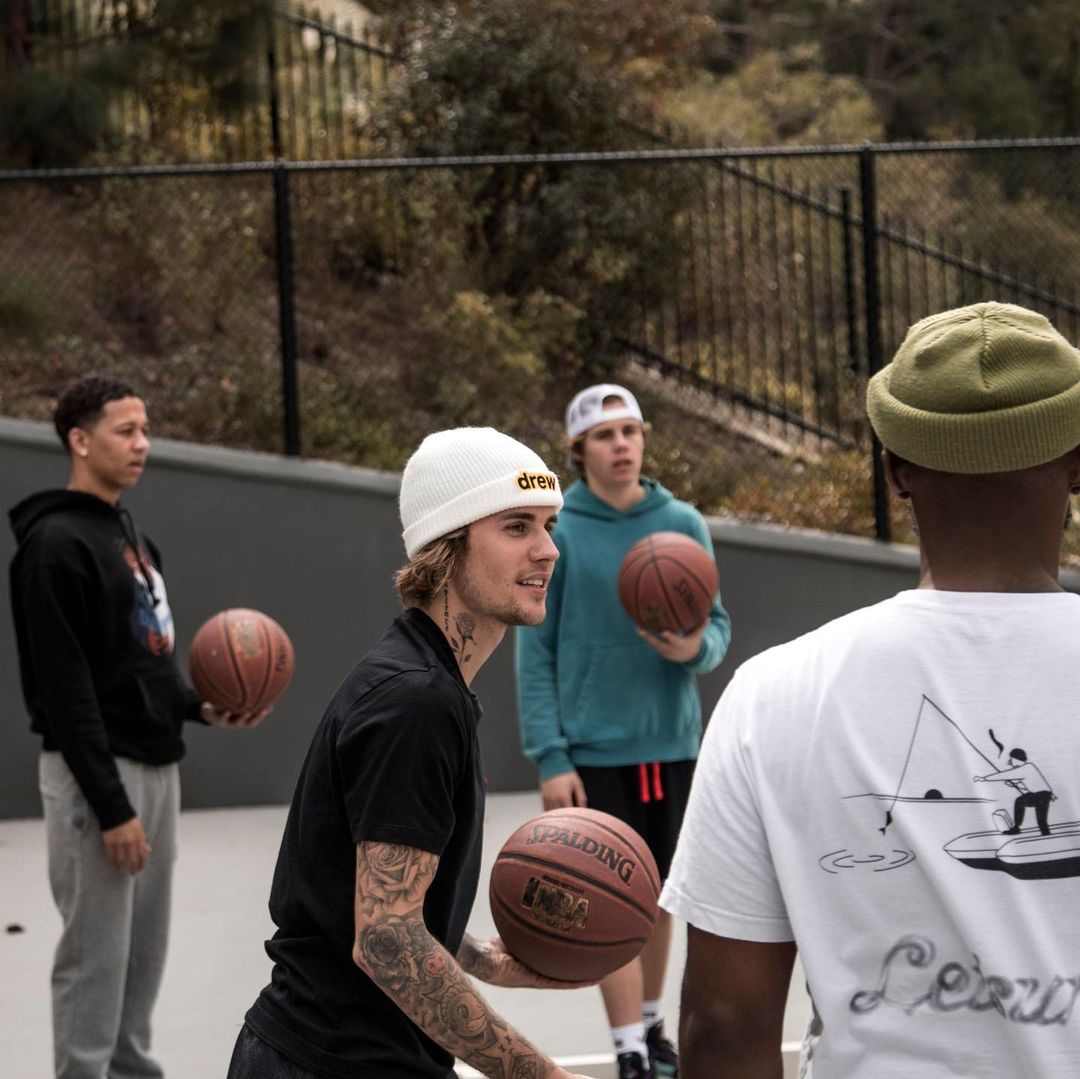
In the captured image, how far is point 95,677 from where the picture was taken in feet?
15.6

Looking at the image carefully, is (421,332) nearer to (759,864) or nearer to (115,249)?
(115,249)

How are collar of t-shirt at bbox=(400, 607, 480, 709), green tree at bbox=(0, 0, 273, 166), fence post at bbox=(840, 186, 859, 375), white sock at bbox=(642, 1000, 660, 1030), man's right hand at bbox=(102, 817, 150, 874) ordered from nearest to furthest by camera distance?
collar of t-shirt at bbox=(400, 607, 480, 709), man's right hand at bbox=(102, 817, 150, 874), white sock at bbox=(642, 1000, 660, 1030), fence post at bbox=(840, 186, 859, 375), green tree at bbox=(0, 0, 273, 166)

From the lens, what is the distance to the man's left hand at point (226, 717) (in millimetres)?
5254

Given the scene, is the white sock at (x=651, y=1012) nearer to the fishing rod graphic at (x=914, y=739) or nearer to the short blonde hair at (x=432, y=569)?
the short blonde hair at (x=432, y=569)

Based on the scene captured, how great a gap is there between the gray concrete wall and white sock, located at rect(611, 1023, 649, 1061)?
377 centimetres

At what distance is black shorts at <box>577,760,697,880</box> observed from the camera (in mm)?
5340

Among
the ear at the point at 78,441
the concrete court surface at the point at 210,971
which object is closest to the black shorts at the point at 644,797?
the concrete court surface at the point at 210,971

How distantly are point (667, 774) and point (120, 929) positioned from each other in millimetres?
1781

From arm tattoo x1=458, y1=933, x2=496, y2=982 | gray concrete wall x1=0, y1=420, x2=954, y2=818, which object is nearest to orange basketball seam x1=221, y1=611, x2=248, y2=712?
arm tattoo x1=458, y1=933, x2=496, y2=982

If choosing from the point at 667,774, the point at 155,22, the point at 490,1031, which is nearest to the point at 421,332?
the point at 155,22

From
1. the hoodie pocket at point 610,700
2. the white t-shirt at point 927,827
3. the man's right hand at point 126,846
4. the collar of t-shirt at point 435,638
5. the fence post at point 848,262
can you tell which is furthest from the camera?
the fence post at point 848,262

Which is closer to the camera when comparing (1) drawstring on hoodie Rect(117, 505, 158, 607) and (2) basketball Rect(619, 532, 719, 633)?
(1) drawstring on hoodie Rect(117, 505, 158, 607)

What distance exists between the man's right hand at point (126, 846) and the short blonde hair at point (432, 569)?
1961 millimetres

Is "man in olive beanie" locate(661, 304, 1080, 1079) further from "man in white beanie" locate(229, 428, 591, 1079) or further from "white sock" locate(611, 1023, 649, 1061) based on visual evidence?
"white sock" locate(611, 1023, 649, 1061)
